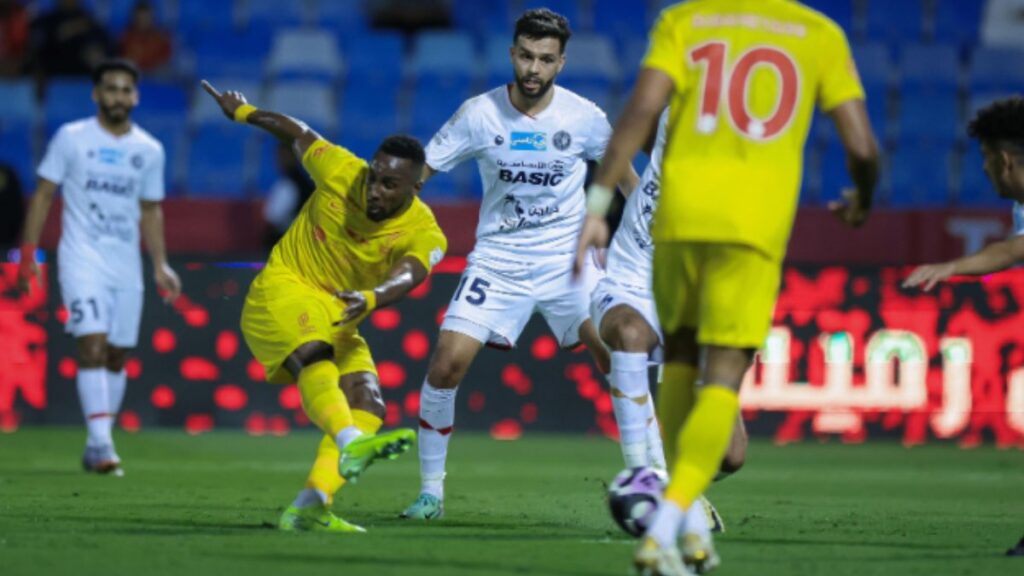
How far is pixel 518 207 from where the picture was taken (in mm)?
9000

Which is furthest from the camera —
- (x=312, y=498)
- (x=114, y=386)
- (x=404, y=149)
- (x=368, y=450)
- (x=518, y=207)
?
(x=114, y=386)

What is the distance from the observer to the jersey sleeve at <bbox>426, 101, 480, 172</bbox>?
8961 millimetres

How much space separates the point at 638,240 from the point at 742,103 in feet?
8.26

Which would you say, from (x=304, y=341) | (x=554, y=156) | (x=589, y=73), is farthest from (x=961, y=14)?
(x=304, y=341)

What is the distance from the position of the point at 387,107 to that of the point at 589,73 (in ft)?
5.92

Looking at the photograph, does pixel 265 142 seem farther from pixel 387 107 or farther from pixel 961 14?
pixel 961 14

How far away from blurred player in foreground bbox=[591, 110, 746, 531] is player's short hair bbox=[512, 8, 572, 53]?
0.71m

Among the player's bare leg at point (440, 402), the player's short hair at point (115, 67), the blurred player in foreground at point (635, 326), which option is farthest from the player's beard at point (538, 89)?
the player's short hair at point (115, 67)

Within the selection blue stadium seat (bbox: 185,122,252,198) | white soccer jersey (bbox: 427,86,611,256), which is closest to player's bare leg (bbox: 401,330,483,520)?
white soccer jersey (bbox: 427,86,611,256)

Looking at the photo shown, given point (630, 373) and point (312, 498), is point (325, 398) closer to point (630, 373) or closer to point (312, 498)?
point (312, 498)

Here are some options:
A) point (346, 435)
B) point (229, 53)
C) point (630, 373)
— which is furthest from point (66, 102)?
point (346, 435)

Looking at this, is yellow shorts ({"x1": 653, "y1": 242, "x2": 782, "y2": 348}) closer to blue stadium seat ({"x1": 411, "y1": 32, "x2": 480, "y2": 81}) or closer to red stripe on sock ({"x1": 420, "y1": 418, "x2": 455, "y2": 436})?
red stripe on sock ({"x1": 420, "y1": 418, "x2": 455, "y2": 436})

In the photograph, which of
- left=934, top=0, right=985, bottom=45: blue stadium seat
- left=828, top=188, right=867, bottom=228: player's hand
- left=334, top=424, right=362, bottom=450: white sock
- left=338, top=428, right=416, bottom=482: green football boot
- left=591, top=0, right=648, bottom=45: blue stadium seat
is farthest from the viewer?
left=934, top=0, right=985, bottom=45: blue stadium seat

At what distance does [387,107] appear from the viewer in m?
17.0
